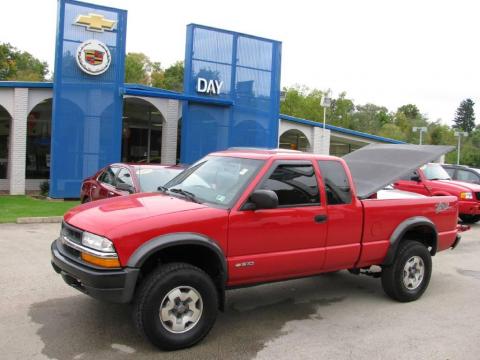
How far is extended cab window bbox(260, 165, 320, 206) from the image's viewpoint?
5.11m

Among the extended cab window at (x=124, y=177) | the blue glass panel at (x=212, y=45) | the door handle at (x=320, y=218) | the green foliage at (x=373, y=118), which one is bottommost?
the door handle at (x=320, y=218)

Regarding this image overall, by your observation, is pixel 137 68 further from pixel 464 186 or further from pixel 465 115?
pixel 465 115

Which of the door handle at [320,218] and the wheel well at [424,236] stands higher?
the door handle at [320,218]

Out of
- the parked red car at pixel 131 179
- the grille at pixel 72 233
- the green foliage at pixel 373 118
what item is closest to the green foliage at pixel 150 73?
the green foliage at pixel 373 118

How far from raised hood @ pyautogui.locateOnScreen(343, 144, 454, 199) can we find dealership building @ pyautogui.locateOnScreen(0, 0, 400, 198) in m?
10.4

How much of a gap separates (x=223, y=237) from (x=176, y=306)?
0.74 metres

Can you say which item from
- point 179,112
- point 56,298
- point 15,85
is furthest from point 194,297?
point 179,112

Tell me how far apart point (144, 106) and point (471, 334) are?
18.4 metres

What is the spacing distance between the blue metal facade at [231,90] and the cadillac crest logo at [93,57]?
9.24ft

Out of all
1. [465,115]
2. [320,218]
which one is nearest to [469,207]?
[320,218]

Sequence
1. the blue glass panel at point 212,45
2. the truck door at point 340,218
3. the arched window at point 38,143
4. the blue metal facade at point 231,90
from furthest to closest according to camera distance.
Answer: the arched window at point 38,143 → the blue metal facade at point 231,90 → the blue glass panel at point 212,45 → the truck door at point 340,218

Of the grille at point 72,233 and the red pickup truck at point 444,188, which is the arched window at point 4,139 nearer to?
the red pickup truck at point 444,188

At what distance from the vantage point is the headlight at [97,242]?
4.19 meters

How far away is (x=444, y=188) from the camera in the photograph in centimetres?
1327
